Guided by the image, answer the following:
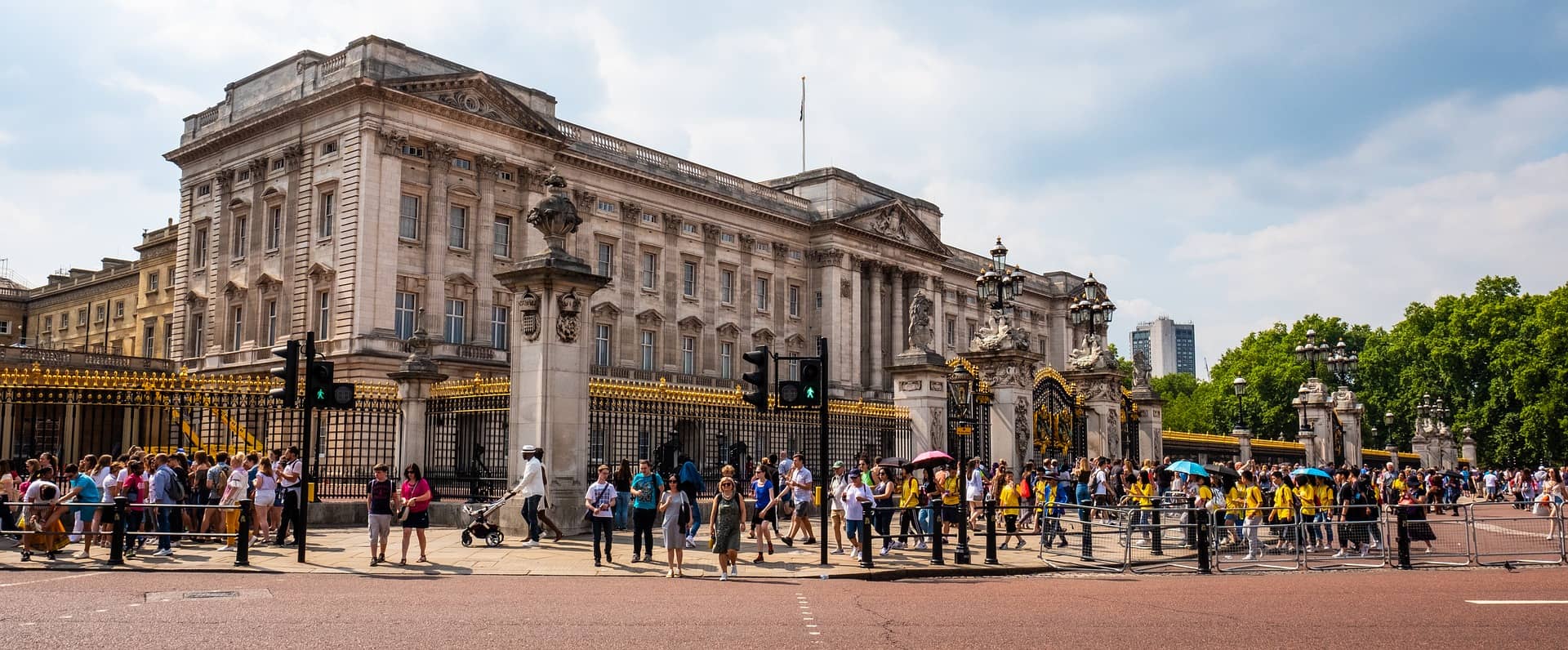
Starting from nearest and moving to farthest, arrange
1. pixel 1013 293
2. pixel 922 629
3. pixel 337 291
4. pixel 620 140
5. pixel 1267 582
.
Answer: pixel 922 629, pixel 1267 582, pixel 1013 293, pixel 337 291, pixel 620 140

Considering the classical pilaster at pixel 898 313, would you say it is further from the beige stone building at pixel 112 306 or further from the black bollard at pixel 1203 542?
the black bollard at pixel 1203 542

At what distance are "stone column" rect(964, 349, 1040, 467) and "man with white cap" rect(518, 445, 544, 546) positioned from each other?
10423mm

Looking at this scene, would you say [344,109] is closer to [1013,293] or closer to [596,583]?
[1013,293]

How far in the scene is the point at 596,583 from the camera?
46.4 ft

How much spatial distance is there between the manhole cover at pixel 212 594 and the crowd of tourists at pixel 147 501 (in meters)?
3.30

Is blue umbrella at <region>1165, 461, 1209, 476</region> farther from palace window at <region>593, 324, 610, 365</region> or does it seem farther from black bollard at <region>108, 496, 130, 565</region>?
palace window at <region>593, 324, 610, 365</region>

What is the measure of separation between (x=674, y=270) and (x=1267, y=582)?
4643cm

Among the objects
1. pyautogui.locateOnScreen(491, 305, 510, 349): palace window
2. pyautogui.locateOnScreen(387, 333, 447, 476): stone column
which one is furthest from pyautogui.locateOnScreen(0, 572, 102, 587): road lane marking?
pyautogui.locateOnScreen(491, 305, 510, 349): palace window

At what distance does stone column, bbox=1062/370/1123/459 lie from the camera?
28.3 meters

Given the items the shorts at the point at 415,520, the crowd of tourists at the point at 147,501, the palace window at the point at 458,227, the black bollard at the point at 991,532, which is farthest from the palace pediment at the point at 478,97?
the black bollard at the point at 991,532

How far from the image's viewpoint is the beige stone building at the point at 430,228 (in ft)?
147

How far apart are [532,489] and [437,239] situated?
31213 mm

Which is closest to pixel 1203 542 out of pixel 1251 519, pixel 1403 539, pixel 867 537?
pixel 1251 519

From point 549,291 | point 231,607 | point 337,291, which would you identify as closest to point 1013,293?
point 549,291
